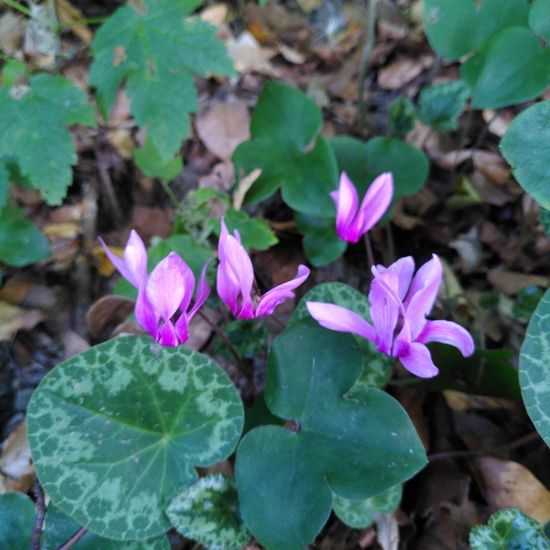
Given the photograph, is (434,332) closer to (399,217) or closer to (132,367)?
(132,367)

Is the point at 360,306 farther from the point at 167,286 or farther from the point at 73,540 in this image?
the point at 73,540

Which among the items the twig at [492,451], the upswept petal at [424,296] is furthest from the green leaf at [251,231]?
the twig at [492,451]

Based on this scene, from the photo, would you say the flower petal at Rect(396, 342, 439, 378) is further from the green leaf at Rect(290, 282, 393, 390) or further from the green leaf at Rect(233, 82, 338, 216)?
the green leaf at Rect(233, 82, 338, 216)

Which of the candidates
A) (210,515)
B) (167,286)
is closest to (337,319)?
(167,286)

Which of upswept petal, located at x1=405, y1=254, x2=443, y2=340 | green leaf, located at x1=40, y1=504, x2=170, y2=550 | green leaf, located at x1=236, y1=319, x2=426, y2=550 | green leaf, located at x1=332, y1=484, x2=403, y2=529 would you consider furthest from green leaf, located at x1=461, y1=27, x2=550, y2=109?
green leaf, located at x1=40, y1=504, x2=170, y2=550

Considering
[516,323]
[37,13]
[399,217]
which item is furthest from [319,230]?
[37,13]

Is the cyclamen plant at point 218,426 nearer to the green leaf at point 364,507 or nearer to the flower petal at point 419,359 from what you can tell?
the flower petal at point 419,359
